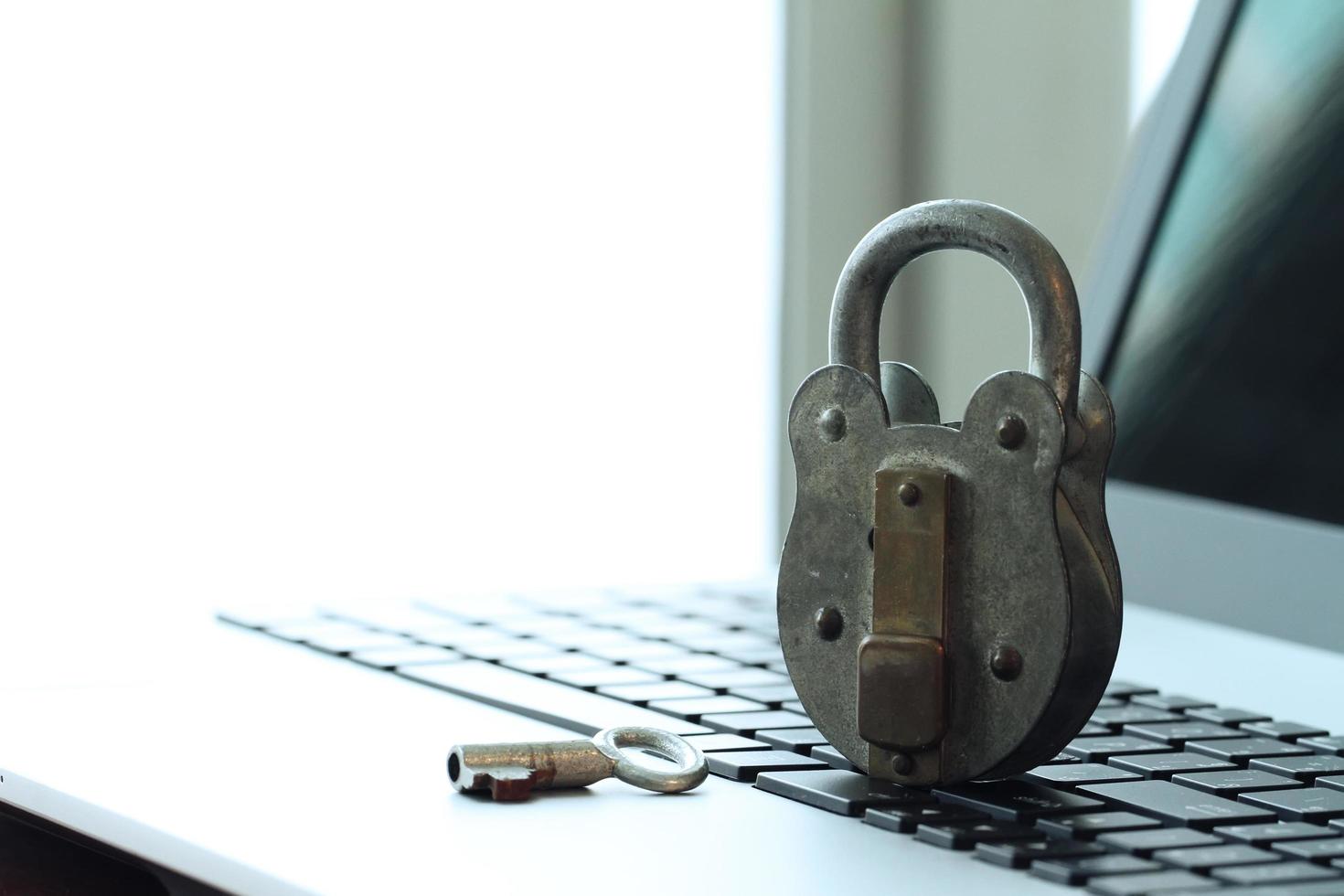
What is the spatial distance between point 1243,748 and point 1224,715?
7 cm

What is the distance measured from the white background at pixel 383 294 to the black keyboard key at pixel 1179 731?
106 centimetres

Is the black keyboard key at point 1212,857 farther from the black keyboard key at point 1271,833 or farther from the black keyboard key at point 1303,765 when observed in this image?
the black keyboard key at point 1303,765

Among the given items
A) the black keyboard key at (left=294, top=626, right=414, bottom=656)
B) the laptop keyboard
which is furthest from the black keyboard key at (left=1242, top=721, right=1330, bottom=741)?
the black keyboard key at (left=294, top=626, right=414, bottom=656)

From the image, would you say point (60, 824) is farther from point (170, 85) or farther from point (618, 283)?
point (618, 283)

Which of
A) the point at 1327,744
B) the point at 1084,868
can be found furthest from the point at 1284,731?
the point at 1084,868

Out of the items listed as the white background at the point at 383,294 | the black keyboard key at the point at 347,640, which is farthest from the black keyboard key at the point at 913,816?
the white background at the point at 383,294

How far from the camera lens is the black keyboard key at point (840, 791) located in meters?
0.39

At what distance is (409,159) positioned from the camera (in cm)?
185

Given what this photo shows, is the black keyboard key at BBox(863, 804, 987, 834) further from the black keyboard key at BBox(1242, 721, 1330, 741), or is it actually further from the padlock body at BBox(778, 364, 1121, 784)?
the black keyboard key at BBox(1242, 721, 1330, 741)

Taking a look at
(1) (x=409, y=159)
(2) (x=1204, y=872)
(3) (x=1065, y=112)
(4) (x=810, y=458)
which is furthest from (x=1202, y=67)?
(1) (x=409, y=159)

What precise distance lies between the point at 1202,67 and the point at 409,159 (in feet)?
4.03

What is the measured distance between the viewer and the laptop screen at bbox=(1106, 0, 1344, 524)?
0.63 metres

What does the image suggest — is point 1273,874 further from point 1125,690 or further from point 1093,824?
point 1125,690

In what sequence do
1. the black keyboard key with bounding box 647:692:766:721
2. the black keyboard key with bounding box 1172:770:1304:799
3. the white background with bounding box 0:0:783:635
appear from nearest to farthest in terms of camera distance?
the black keyboard key with bounding box 1172:770:1304:799 → the black keyboard key with bounding box 647:692:766:721 → the white background with bounding box 0:0:783:635
